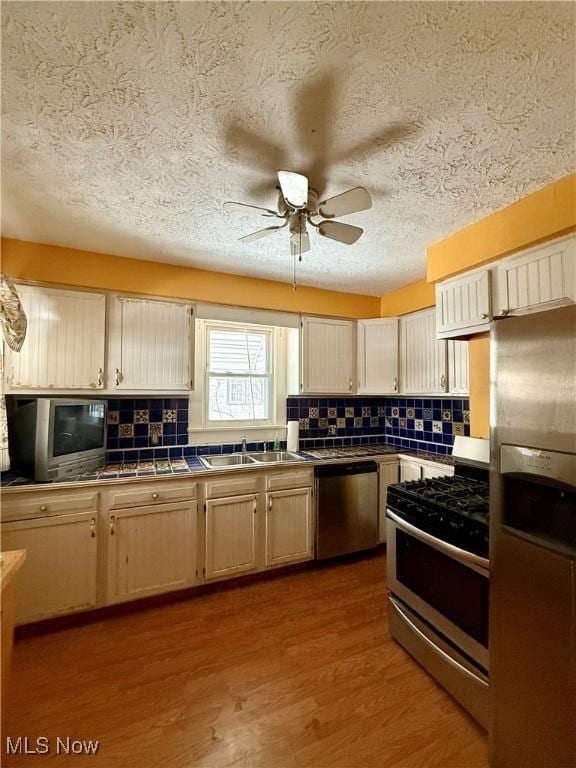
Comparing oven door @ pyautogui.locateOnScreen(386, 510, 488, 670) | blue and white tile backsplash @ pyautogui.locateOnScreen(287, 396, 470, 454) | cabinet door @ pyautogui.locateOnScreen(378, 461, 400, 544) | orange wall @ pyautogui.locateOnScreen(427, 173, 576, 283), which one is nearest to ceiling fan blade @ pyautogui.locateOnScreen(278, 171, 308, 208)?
orange wall @ pyautogui.locateOnScreen(427, 173, 576, 283)

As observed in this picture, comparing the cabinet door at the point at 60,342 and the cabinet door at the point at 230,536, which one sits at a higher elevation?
the cabinet door at the point at 60,342

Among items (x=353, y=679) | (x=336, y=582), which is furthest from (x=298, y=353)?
(x=353, y=679)

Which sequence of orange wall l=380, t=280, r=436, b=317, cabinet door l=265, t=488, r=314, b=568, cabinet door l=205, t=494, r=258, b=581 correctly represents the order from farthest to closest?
orange wall l=380, t=280, r=436, b=317 → cabinet door l=265, t=488, r=314, b=568 → cabinet door l=205, t=494, r=258, b=581

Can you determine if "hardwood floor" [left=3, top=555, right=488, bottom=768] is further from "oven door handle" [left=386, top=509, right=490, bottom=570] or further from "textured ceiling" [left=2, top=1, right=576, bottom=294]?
"textured ceiling" [left=2, top=1, right=576, bottom=294]

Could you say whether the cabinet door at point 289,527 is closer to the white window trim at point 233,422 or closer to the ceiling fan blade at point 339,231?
the white window trim at point 233,422

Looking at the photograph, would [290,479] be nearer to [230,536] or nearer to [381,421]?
[230,536]

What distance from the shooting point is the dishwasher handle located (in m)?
2.98

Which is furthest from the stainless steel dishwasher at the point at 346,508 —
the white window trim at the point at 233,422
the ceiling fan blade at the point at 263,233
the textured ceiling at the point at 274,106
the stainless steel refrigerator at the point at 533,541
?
the textured ceiling at the point at 274,106

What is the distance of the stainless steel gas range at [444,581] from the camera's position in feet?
4.86

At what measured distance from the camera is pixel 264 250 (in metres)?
2.55

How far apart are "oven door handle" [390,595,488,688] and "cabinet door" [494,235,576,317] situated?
179 cm

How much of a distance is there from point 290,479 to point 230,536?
0.64 m

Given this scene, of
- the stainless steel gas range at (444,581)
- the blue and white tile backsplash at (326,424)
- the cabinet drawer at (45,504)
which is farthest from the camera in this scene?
the blue and white tile backsplash at (326,424)

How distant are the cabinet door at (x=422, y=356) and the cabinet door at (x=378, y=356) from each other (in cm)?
9
